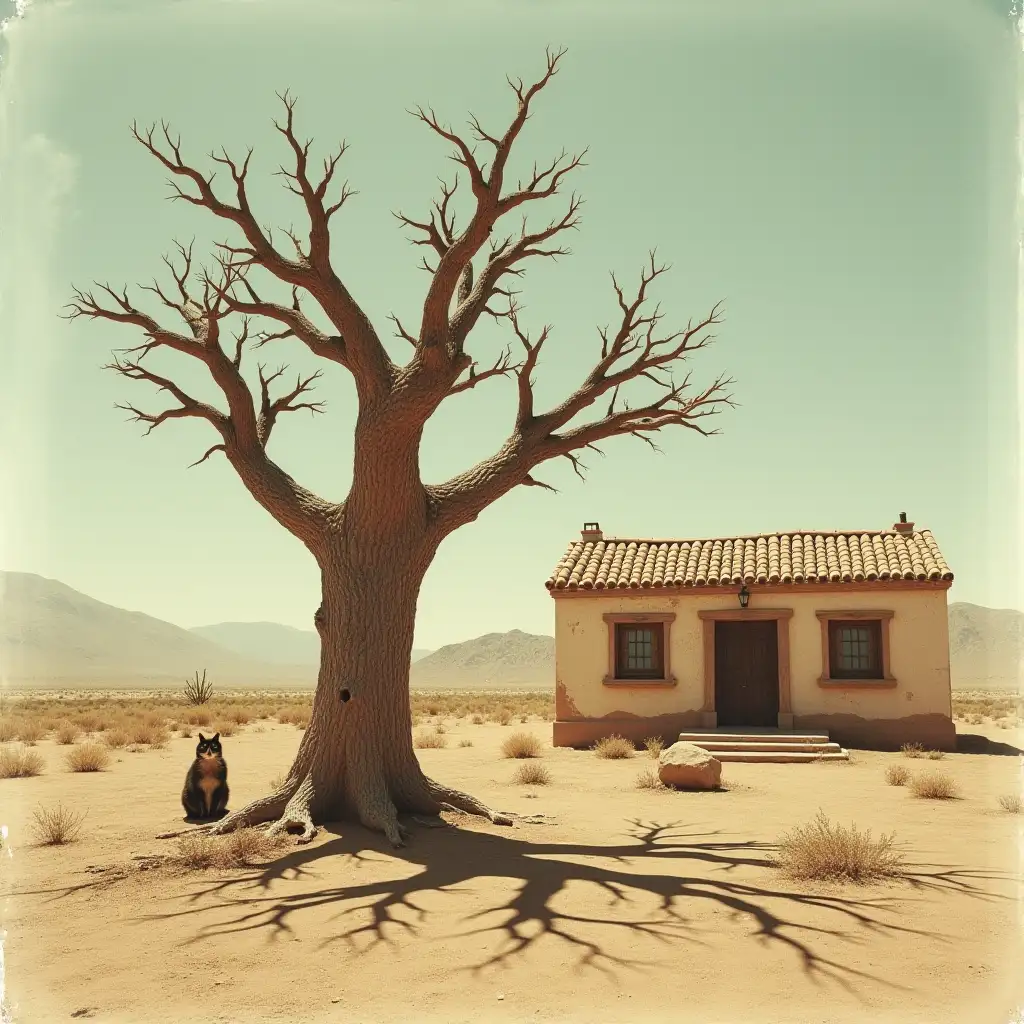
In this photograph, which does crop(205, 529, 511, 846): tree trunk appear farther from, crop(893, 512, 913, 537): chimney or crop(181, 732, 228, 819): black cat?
crop(893, 512, 913, 537): chimney

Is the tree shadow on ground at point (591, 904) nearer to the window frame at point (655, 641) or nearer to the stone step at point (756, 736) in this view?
the stone step at point (756, 736)

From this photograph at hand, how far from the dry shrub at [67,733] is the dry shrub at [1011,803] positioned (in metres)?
20.0

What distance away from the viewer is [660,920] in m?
7.09

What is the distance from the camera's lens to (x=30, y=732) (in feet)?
81.4

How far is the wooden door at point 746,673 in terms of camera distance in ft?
68.6

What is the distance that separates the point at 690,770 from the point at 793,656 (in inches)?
283

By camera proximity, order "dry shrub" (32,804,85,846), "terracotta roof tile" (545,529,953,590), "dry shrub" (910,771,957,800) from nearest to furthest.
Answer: "dry shrub" (32,804,85,846) < "dry shrub" (910,771,957,800) < "terracotta roof tile" (545,529,953,590)

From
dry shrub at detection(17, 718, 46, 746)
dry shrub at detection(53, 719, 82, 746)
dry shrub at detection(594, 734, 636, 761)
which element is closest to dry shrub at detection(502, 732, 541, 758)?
dry shrub at detection(594, 734, 636, 761)

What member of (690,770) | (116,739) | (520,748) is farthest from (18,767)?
(690,770)

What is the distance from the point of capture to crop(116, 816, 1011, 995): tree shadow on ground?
21.7 feet

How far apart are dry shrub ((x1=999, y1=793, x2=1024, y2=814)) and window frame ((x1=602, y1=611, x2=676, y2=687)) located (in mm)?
8498

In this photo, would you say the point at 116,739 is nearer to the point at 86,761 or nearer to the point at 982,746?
the point at 86,761

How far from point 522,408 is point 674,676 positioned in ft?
35.5

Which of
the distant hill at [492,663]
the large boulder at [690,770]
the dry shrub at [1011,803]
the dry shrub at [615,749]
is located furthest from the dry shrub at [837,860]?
the distant hill at [492,663]
